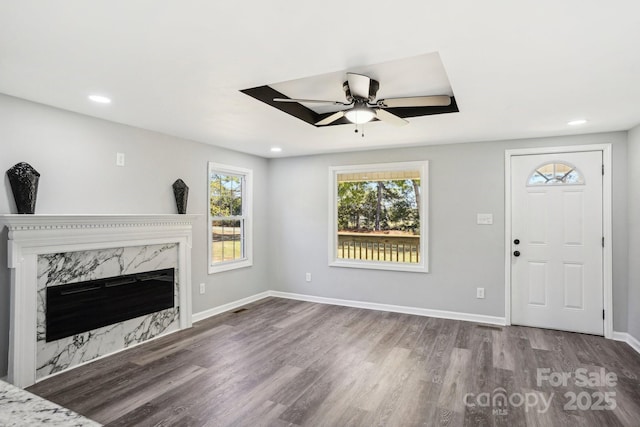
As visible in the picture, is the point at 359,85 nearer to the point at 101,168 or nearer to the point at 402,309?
the point at 101,168

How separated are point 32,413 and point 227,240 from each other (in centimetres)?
449

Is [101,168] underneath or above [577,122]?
underneath

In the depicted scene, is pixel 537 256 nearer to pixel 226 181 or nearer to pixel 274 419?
pixel 274 419

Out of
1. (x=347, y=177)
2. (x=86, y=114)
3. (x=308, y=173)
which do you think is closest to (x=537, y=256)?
(x=347, y=177)

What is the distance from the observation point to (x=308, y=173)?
5.53 meters

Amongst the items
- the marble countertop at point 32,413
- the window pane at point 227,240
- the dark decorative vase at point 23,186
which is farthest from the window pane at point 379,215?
the marble countertop at point 32,413

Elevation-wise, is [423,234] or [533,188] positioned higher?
[533,188]

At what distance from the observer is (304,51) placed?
6.63ft

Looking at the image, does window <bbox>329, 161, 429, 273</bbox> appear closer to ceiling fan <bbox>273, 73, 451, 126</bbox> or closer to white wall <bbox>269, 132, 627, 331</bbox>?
white wall <bbox>269, 132, 627, 331</bbox>

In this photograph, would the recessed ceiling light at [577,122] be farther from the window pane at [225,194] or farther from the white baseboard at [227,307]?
the white baseboard at [227,307]

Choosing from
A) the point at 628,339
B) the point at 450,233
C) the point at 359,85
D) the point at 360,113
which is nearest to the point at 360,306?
the point at 450,233

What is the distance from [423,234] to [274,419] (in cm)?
315

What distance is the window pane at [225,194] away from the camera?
4858mm

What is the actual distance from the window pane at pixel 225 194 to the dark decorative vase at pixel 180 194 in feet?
1.82
